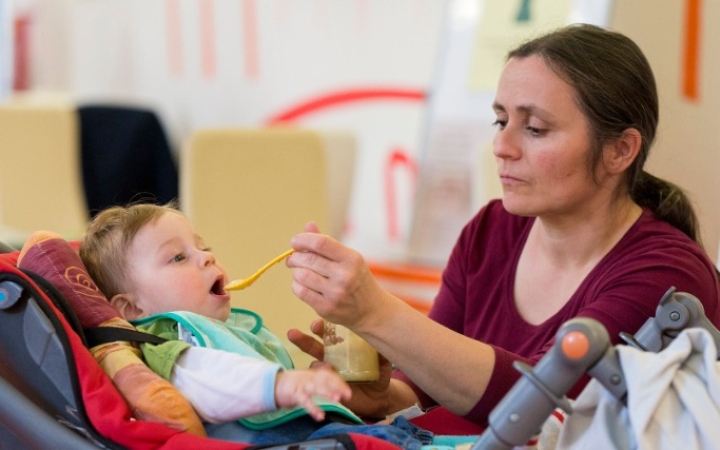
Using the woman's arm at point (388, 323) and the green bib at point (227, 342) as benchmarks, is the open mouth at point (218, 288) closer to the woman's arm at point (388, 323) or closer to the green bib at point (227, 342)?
the green bib at point (227, 342)

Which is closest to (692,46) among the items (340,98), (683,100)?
(683,100)

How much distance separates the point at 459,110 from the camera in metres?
4.88

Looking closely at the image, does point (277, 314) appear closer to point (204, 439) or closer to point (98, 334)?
point (98, 334)

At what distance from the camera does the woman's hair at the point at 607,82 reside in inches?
74.4

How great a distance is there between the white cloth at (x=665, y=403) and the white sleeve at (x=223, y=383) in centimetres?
43

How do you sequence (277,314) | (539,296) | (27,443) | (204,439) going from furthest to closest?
(277,314) < (539,296) < (27,443) < (204,439)

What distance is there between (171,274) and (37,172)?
314cm

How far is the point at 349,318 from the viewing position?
1.63 metres

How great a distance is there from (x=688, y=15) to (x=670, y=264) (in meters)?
1.50

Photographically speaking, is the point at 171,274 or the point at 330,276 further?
the point at 171,274

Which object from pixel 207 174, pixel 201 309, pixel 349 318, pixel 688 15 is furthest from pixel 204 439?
pixel 688 15

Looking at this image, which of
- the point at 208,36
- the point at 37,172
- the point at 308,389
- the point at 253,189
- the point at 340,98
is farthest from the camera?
the point at 208,36

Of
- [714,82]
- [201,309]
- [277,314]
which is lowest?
[277,314]

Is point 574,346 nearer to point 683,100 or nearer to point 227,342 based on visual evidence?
point 227,342
